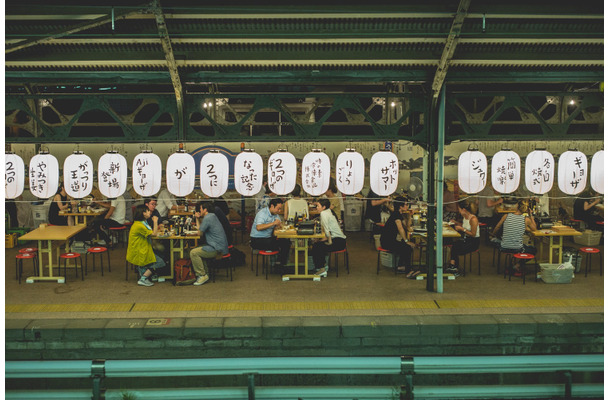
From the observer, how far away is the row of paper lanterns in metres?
9.52

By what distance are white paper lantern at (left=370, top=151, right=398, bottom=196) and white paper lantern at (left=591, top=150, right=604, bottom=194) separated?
387 centimetres

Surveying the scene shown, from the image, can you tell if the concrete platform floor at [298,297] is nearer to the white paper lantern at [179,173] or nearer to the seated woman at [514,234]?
the seated woman at [514,234]

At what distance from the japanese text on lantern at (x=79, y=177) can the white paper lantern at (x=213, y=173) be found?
2.22 m

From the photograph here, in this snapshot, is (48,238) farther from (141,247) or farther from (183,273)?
(183,273)

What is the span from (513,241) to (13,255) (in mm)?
12495

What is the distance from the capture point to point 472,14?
7664 millimetres

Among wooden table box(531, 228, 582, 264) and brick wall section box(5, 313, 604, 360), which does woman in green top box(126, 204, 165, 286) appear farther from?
wooden table box(531, 228, 582, 264)

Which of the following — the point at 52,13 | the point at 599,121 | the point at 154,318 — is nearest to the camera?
the point at 52,13

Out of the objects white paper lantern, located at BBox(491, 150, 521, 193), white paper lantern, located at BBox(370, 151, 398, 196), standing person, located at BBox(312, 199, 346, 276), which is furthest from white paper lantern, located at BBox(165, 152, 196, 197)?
Answer: white paper lantern, located at BBox(491, 150, 521, 193)

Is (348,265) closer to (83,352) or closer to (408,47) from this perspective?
(408,47)

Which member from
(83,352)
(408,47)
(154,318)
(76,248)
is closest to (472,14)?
(408,47)

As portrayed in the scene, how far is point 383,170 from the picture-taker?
963 centimetres

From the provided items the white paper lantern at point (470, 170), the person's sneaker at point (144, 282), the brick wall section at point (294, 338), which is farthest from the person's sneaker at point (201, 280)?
the white paper lantern at point (470, 170)

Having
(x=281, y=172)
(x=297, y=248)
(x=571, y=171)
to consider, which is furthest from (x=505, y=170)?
(x=297, y=248)
